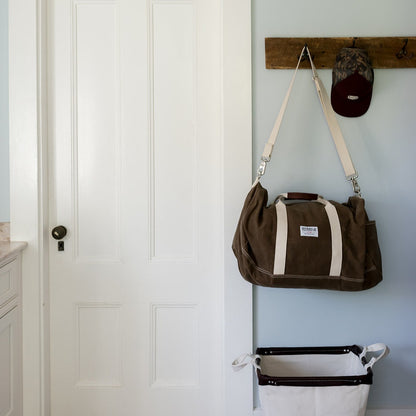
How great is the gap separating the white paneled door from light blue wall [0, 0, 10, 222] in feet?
0.53

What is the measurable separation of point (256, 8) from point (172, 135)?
23.4 inches

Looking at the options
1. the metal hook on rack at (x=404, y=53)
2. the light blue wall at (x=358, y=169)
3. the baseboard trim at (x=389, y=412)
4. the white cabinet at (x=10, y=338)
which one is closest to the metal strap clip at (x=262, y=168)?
the light blue wall at (x=358, y=169)

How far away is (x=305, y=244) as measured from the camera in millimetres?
1195

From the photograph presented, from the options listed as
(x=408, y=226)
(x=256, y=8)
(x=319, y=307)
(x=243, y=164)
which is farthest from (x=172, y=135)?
(x=408, y=226)

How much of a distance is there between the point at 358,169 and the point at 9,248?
1388mm

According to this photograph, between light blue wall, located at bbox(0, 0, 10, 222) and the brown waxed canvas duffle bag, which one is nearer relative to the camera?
the brown waxed canvas duffle bag

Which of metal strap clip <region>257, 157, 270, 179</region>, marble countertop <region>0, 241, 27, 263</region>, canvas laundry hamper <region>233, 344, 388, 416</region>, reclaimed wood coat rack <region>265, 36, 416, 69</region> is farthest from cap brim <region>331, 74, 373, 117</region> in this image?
marble countertop <region>0, 241, 27, 263</region>

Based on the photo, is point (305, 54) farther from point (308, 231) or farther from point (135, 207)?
point (135, 207)

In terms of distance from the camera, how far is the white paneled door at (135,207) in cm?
146

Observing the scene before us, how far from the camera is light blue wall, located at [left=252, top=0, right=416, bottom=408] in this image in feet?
4.50

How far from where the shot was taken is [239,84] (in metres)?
1.36

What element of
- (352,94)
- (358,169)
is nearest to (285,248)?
(358,169)

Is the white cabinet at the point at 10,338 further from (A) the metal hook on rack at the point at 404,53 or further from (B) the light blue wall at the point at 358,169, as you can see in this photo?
(A) the metal hook on rack at the point at 404,53

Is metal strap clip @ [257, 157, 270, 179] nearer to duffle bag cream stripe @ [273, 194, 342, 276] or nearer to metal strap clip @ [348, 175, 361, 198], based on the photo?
duffle bag cream stripe @ [273, 194, 342, 276]
